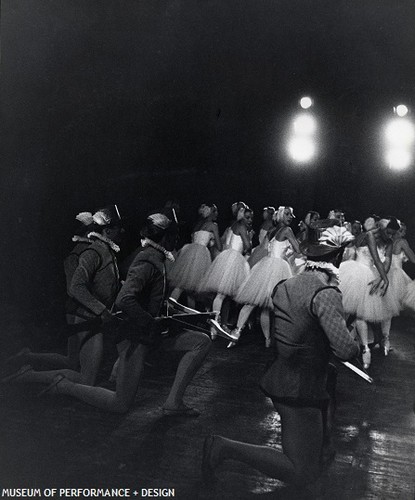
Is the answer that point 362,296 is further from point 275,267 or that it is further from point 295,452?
point 295,452

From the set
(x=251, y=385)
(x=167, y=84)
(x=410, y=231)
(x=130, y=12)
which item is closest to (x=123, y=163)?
(x=167, y=84)

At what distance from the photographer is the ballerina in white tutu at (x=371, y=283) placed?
503 centimetres

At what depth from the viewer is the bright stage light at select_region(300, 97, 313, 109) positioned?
451 centimetres

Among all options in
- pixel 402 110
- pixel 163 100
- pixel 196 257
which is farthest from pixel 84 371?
pixel 402 110

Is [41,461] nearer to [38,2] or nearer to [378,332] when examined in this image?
[38,2]

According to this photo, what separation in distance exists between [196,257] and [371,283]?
6.69ft

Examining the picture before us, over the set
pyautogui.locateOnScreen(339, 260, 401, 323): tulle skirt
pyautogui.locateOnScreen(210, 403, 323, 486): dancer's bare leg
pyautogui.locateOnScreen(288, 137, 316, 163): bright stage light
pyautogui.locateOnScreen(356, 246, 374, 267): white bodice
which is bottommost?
pyautogui.locateOnScreen(210, 403, 323, 486): dancer's bare leg

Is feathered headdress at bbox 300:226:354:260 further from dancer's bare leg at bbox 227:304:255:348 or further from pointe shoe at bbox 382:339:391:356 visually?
pointe shoe at bbox 382:339:391:356

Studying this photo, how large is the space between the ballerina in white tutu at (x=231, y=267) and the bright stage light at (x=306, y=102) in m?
1.56

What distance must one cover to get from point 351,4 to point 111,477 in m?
3.43

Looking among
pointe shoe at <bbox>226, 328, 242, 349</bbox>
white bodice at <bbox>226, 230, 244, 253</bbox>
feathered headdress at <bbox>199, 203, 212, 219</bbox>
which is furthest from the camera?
white bodice at <bbox>226, 230, 244, 253</bbox>

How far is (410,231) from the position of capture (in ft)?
14.4

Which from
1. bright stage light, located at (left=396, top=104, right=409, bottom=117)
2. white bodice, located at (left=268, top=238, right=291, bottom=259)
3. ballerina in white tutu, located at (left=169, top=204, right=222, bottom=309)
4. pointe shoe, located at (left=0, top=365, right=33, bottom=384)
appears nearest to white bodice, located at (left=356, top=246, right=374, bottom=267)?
white bodice, located at (left=268, top=238, right=291, bottom=259)

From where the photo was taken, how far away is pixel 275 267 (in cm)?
550
